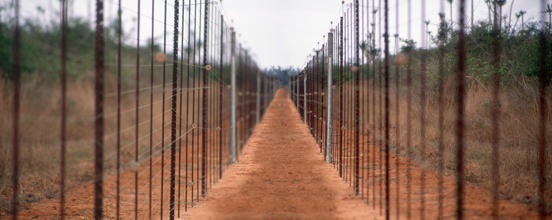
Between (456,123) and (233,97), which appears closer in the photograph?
(456,123)

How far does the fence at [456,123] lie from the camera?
5656 mm

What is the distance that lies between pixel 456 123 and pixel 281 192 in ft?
14.8

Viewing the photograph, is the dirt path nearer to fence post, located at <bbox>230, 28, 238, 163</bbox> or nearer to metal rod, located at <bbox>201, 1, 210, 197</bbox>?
metal rod, located at <bbox>201, 1, 210, 197</bbox>

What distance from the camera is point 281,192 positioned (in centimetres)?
954

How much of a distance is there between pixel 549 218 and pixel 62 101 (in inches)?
216

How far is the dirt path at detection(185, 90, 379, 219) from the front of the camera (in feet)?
25.1

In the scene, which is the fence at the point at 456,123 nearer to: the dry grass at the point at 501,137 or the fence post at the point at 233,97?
the dry grass at the point at 501,137

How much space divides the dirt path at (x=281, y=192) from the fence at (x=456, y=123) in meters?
0.36

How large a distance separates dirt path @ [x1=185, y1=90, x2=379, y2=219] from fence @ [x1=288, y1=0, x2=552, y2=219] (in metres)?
0.36

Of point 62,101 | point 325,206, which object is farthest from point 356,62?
point 62,101

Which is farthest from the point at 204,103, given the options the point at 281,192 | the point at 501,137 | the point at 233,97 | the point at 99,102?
the point at 501,137

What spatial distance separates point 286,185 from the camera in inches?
405

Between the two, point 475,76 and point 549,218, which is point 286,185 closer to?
point 549,218

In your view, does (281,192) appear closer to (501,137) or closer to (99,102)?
(501,137)
